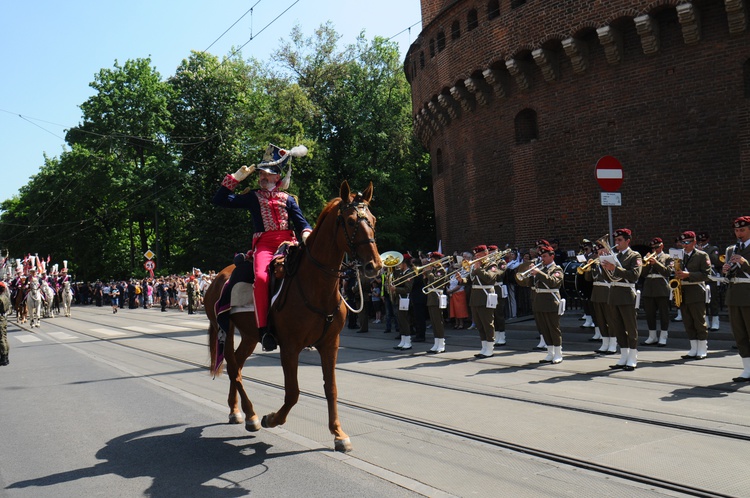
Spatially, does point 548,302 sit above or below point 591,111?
below

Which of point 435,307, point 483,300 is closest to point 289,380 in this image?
point 483,300

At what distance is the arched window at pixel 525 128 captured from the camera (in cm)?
2430

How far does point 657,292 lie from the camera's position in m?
13.6

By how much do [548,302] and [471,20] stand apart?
53.1 feet

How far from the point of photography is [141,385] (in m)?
11.4

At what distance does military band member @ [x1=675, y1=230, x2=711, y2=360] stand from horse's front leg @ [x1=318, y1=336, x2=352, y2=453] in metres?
7.56

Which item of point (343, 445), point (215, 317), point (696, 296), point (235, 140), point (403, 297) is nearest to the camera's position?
point (343, 445)

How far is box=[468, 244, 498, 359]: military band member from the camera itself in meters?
13.5

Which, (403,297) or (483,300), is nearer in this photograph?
(483,300)

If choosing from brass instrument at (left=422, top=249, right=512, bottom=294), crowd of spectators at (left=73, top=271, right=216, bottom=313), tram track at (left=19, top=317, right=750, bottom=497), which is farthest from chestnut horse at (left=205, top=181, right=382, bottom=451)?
crowd of spectators at (left=73, top=271, right=216, bottom=313)

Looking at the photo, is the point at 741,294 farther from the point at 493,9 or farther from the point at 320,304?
the point at 493,9

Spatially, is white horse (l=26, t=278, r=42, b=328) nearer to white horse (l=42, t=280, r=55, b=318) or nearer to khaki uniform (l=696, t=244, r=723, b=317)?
white horse (l=42, t=280, r=55, b=318)

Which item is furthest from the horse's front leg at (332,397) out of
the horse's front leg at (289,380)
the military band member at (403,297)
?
the military band member at (403,297)

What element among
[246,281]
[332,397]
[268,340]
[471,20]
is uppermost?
[471,20]
